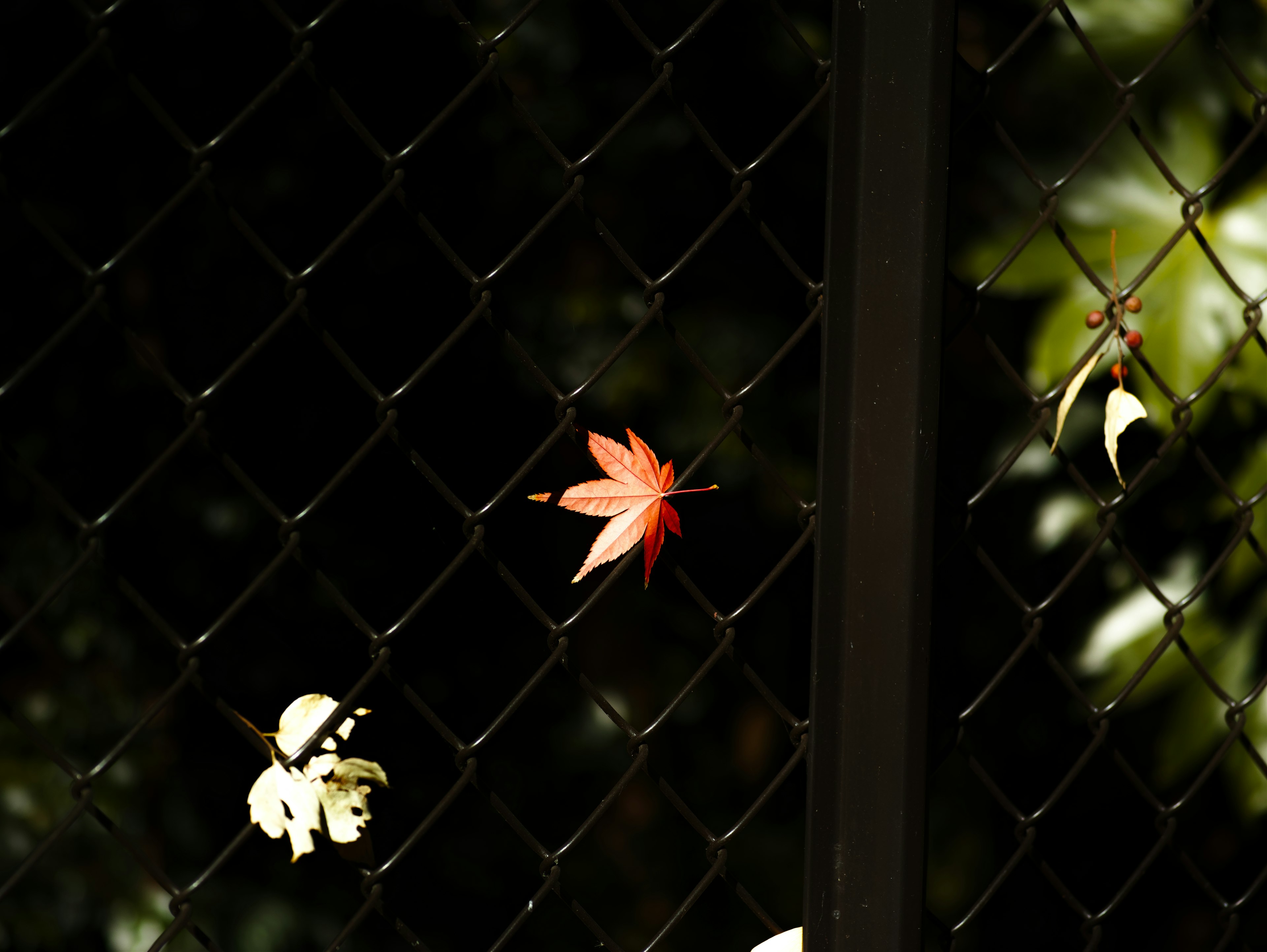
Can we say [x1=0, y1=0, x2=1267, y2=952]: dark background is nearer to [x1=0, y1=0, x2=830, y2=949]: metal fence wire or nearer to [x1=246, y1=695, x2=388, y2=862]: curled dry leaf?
[x1=0, y1=0, x2=830, y2=949]: metal fence wire

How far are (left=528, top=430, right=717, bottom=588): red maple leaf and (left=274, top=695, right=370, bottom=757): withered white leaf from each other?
9.0 inches

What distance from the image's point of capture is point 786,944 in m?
0.73

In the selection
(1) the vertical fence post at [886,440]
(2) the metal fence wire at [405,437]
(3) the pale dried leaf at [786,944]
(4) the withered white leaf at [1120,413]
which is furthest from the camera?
(2) the metal fence wire at [405,437]

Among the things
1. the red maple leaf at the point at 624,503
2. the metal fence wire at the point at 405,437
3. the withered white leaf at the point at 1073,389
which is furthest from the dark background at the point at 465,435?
the red maple leaf at the point at 624,503

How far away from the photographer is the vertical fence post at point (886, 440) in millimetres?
622

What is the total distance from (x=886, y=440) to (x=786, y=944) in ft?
1.34

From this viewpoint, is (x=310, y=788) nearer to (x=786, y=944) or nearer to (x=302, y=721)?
(x=302, y=721)

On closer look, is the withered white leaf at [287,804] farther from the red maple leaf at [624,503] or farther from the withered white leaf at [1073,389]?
the withered white leaf at [1073,389]

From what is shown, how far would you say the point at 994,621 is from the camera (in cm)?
114

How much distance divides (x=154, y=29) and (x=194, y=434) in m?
0.55

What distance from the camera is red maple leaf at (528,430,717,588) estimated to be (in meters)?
0.77

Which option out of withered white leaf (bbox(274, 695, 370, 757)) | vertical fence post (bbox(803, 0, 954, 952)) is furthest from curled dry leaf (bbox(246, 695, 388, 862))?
vertical fence post (bbox(803, 0, 954, 952))

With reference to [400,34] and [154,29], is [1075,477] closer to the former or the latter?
[400,34]

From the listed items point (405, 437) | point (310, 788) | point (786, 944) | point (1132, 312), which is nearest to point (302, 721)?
point (310, 788)
